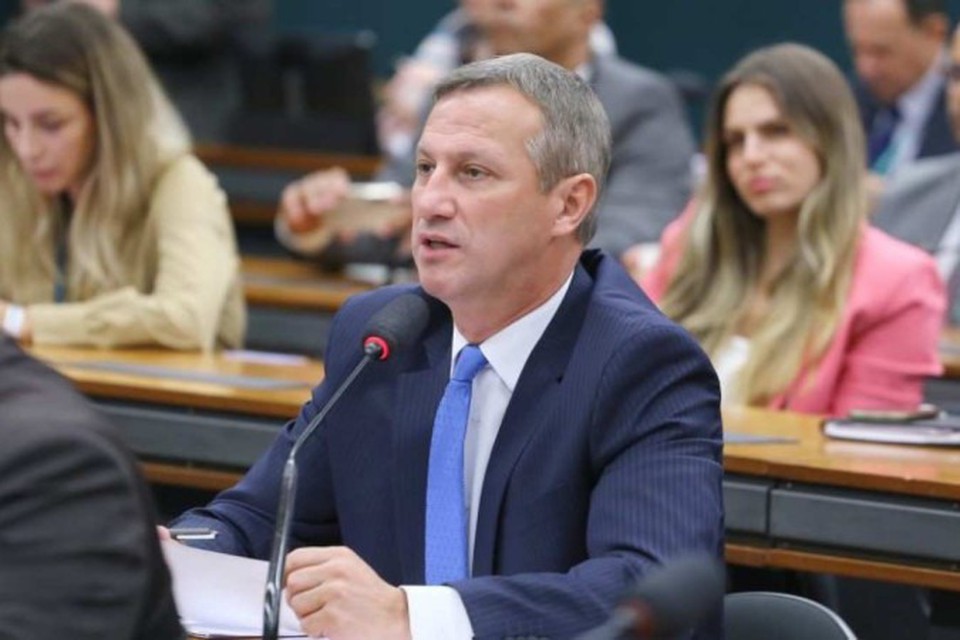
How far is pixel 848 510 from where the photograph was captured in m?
3.68

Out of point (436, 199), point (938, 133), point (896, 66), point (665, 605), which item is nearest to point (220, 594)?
point (436, 199)

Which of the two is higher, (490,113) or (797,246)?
(490,113)

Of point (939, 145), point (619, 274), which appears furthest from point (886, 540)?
point (939, 145)

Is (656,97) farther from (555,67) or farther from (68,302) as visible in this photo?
(555,67)

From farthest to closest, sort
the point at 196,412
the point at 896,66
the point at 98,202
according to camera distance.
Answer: the point at 896,66, the point at 98,202, the point at 196,412

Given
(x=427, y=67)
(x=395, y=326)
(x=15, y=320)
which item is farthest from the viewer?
(x=427, y=67)

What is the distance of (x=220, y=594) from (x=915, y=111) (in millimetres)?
4878

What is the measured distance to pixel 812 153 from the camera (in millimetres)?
4844

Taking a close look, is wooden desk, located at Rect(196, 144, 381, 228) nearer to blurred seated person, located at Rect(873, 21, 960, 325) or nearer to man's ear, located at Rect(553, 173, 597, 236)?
blurred seated person, located at Rect(873, 21, 960, 325)

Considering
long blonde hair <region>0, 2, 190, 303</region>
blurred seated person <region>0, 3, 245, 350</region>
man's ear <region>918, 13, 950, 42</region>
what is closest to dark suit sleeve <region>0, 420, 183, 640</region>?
blurred seated person <region>0, 3, 245, 350</region>

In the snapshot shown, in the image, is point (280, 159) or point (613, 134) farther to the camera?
point (280, 159)

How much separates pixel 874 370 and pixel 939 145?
2482 millimetres

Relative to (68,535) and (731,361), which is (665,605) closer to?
(68,535)

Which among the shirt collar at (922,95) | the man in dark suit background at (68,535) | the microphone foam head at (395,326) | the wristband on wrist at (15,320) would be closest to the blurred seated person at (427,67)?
the shirt collar at (922,95)
